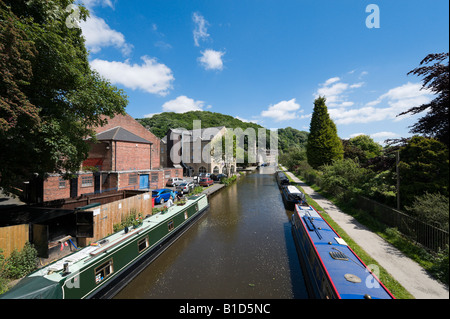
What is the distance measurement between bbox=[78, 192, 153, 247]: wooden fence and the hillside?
34.2 metres

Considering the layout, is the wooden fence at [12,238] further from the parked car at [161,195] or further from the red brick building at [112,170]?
the parked car at [161,195]

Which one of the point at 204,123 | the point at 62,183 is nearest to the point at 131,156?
the point at 62,183

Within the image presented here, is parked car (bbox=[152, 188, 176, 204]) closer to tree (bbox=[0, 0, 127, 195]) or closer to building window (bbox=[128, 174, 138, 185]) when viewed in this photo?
building window (bbox=[128, 174, 138, 185])

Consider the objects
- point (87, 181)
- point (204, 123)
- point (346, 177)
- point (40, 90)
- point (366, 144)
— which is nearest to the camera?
point (40, 90)

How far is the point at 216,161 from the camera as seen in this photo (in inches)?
1553

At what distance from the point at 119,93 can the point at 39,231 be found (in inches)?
295

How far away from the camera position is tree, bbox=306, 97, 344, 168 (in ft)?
89.3

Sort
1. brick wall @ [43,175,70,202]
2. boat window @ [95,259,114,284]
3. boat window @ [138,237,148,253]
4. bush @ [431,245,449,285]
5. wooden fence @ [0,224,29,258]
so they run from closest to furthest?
bush @ [431,245,449,285] < boat window @ [95,259,114,284] < wooden fence @ [0,224,29,258] < boat window @ [138,237,148,253] < brick wall @ [43,175,70,202]

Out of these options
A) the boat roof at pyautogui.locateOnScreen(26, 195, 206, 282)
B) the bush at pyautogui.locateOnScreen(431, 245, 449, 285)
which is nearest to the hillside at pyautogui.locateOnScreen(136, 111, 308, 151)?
the boat roof at pyautogui.locateOnScreen(26, 195, 206, 282)

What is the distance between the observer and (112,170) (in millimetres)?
18469

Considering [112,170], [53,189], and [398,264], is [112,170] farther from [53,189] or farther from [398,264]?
[398,264]

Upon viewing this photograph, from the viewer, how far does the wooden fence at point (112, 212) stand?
30.8ft

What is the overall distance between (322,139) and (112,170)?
2792 centimetres
